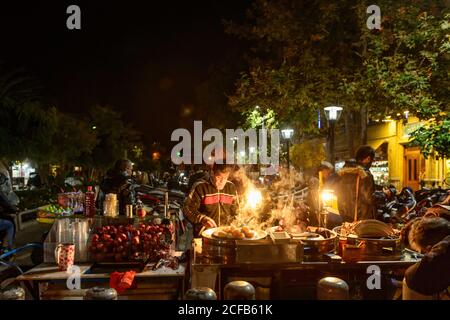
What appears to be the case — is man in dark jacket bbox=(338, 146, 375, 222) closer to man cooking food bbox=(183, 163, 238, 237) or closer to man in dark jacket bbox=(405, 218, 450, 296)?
man cooking food bbox=(183, 163, 238, 237)

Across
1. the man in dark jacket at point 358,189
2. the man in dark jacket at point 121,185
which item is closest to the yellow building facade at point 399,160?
the man in dark jacket at point 358,189

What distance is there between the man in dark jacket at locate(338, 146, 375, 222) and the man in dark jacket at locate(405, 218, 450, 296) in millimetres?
2606

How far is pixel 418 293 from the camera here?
9.58ft

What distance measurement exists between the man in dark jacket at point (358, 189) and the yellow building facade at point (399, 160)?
14.8m

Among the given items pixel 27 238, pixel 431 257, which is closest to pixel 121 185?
pixel 27 238

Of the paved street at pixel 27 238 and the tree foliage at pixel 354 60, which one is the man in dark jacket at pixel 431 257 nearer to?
the paved street at pixel 27 238

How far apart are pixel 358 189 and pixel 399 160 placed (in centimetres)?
1951

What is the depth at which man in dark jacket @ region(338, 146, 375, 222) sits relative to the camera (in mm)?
5395

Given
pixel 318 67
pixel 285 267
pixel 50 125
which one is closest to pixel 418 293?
pixel 285 267
